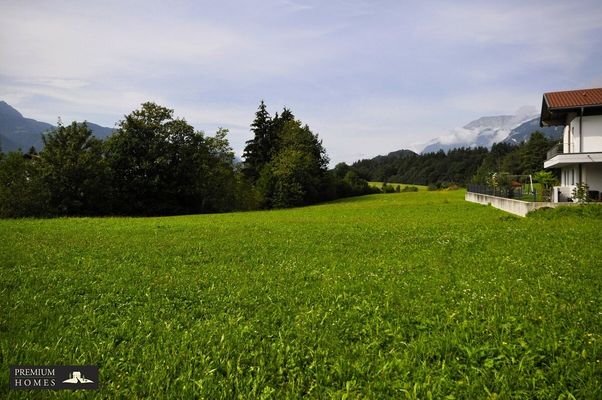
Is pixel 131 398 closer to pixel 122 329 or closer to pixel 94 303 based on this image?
pixel 122 329

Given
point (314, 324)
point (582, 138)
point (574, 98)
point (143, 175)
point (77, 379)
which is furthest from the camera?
point (143, 175)

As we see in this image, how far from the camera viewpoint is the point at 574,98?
37781 mm

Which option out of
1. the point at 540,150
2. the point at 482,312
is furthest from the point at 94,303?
the point at 540,150

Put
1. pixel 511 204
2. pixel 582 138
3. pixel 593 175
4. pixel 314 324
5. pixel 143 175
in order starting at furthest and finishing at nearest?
pixel 143 175 → pixel 582 138 → pixel 593 175 → pixel 511 204 → pixel 314 324

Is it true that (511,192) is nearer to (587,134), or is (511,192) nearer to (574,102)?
(587,134)

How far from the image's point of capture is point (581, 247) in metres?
13.9

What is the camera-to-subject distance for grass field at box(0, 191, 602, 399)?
4.88 m

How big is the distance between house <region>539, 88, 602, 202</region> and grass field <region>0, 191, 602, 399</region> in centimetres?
Answer: 2599

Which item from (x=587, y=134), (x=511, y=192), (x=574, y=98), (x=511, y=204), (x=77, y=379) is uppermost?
(x=574, y=98)

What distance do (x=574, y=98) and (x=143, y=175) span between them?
5094 cm

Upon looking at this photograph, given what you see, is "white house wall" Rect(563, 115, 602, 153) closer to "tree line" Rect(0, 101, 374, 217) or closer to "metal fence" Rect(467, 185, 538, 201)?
"metal fence" Rect(467, 185, 538, 201)

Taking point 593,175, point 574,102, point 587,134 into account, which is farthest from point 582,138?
point 593,175

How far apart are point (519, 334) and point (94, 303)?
25.5 feet

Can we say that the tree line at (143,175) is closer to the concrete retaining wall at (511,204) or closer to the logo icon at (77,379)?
the concrete retaining wall at (511,204)
